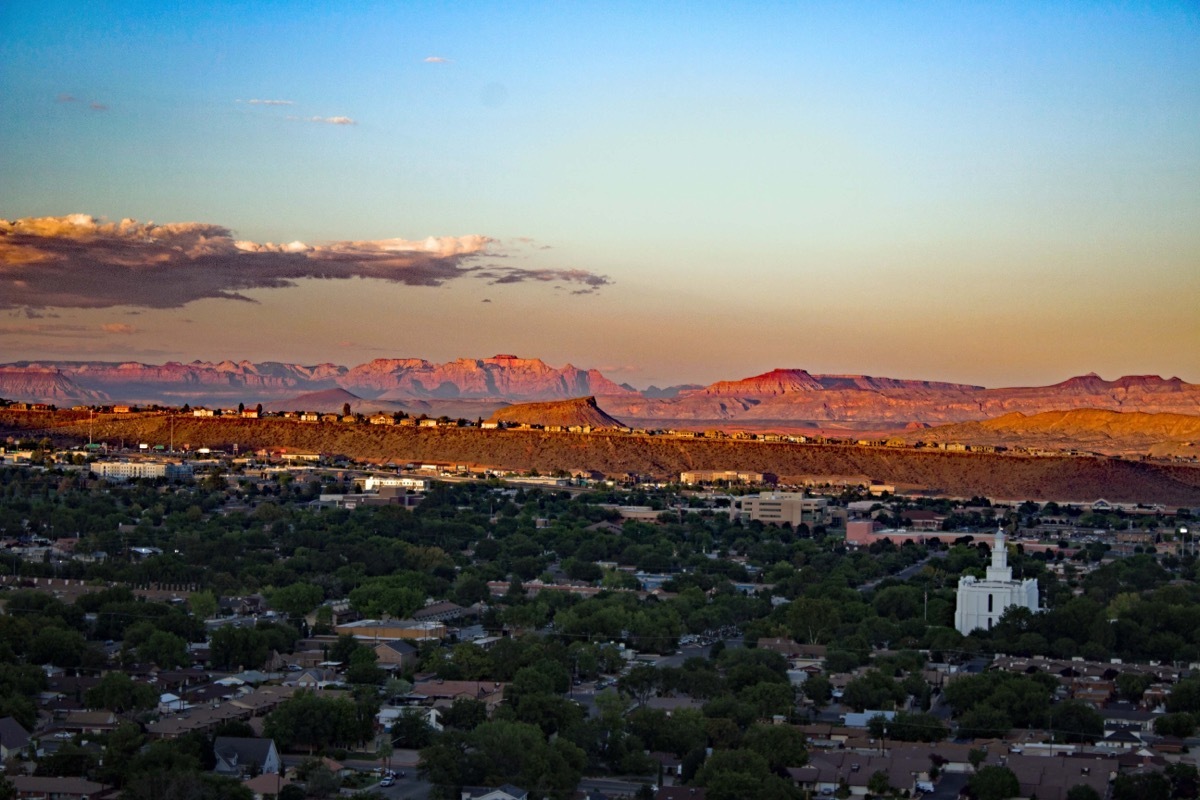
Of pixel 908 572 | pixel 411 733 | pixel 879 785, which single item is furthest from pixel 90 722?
pixel 908 572

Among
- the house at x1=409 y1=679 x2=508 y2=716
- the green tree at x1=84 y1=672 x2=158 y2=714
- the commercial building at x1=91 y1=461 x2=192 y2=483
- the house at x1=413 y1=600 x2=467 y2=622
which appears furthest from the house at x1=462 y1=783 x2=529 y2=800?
the commercial building at x1=91 y1=461 x2=192 y2=483

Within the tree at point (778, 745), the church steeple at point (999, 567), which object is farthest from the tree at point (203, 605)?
the tree at point (778, 745)

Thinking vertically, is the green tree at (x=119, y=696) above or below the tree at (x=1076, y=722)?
below

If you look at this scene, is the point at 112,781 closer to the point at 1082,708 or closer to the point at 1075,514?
the point at 1082,708

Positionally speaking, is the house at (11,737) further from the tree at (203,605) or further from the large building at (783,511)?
the large building at (783,511)

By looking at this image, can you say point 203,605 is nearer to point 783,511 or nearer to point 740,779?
point 740,779

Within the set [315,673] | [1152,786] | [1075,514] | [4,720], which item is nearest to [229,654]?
[315,673]
